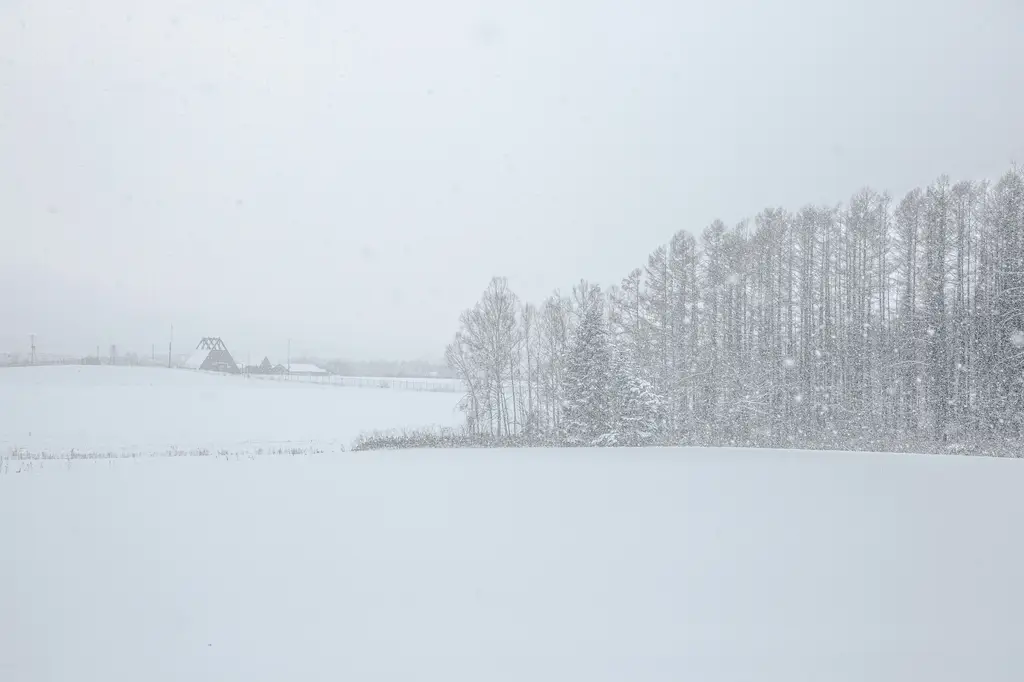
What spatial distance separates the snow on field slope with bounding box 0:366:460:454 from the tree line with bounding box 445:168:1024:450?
Result: 996cm

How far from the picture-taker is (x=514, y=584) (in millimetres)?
5750

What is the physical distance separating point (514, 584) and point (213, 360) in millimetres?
81628

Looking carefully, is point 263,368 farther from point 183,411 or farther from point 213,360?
point 183,411

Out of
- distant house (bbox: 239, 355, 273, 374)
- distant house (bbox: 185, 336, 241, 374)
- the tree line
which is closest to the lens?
the tree line

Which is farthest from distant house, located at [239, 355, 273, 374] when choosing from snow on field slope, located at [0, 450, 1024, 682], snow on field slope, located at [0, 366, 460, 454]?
snow on field slope, located at [0, 450, 1024, 682]

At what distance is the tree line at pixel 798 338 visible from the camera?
73.7 feet

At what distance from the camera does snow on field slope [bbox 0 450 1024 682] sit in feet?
13.7

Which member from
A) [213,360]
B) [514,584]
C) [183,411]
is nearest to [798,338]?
[514,584]

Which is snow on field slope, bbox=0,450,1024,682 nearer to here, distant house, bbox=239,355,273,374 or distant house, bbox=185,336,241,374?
distant house, bbox=185,336,241,374

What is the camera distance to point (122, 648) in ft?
14.3

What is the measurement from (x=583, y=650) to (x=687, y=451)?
1620 cm

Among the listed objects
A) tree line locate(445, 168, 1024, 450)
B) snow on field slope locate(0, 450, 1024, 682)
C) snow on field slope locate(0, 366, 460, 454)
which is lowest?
snow on field slope locate(0, 366, 460, 454)

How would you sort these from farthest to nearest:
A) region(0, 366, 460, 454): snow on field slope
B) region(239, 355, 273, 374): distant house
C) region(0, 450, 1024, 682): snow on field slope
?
region(239, 355, 273, 374): distant house < region(0, 366, 460, 454): snow on field slope < region(0, 450, 1024, 682): snow on field slope

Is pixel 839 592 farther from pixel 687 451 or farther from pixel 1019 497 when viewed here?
pixel 687 451
